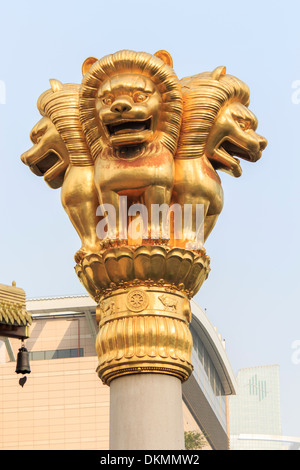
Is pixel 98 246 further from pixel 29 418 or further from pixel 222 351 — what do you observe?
pixel 222 351

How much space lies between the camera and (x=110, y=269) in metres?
8.40

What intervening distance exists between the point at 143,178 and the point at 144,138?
1.23 ft

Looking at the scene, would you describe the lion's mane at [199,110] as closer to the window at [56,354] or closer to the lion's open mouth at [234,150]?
the lion's open mouth at [234,150]

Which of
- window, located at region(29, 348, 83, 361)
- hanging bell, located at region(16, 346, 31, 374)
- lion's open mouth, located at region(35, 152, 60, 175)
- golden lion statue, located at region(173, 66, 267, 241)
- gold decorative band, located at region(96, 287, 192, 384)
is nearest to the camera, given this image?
gold decorative band, located at region(96, 287, 192, 384)

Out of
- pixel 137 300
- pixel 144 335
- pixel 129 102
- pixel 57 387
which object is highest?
pixel 57 387

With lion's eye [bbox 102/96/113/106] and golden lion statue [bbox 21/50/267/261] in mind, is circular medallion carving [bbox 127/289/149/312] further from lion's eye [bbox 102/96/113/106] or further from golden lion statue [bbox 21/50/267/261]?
lion's eye [bbox 102/96/113/106]

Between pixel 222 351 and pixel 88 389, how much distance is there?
2031 cm

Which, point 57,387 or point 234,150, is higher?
point 57,387

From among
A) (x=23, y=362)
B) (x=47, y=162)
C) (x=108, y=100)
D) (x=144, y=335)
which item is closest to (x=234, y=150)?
(x=108, y=100)

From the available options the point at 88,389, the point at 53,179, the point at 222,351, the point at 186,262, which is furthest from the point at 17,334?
the point at 222,351

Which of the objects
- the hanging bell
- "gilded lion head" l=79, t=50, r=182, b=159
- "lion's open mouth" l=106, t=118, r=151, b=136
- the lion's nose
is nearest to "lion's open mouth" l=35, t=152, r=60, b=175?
"gilded lion head" l=79, t=50, r=182, b=159

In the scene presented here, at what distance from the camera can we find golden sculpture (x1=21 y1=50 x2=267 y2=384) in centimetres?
832

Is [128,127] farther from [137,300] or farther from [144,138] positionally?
[137,300]

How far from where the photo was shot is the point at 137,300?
834cm
